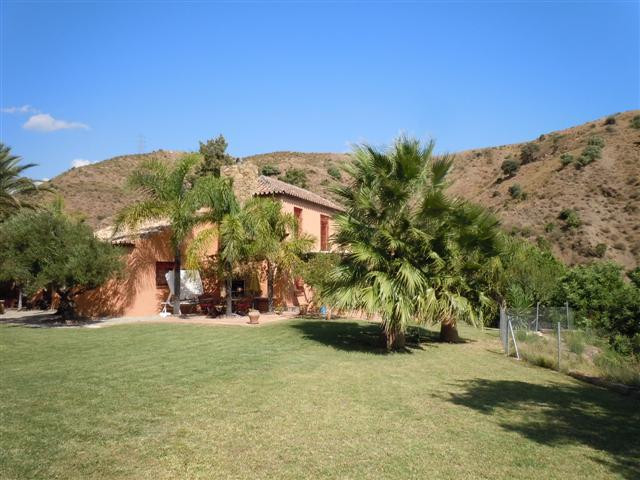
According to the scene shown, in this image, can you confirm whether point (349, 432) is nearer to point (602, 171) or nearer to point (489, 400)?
point (489, 400)

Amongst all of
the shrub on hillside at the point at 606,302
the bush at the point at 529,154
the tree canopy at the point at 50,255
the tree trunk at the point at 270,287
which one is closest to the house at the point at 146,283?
the tree trunk at the point at 270,287

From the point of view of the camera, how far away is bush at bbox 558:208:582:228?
44.6 meters

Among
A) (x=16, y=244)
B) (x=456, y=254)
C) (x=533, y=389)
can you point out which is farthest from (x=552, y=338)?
(x=16, y=244)

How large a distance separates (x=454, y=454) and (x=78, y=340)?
36.9 ft

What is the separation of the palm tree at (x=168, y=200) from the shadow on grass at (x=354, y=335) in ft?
20.1

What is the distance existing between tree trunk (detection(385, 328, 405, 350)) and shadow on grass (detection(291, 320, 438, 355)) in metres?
0.17

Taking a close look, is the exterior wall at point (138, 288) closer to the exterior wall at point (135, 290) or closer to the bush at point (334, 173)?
the exterior wall at point (135, 290)

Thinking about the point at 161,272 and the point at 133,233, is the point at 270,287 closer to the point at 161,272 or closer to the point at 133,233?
the point at 161,272

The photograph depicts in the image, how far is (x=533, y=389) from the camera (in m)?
8.65

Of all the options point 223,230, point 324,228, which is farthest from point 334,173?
point 223,230

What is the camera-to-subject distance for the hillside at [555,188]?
43.3 meters

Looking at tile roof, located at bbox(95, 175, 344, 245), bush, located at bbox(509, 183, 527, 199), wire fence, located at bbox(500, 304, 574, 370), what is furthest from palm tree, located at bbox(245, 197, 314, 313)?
bush, located at bbox(509, 183, 527, 199)

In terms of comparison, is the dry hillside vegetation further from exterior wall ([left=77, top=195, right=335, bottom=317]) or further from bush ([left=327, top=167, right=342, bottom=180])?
exterior wall ([left=77, top=195, right=335, bottom=317])

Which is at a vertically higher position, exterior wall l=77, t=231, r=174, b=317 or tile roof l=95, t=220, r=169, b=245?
tile roof l=95, t=220, r=169, b=245
